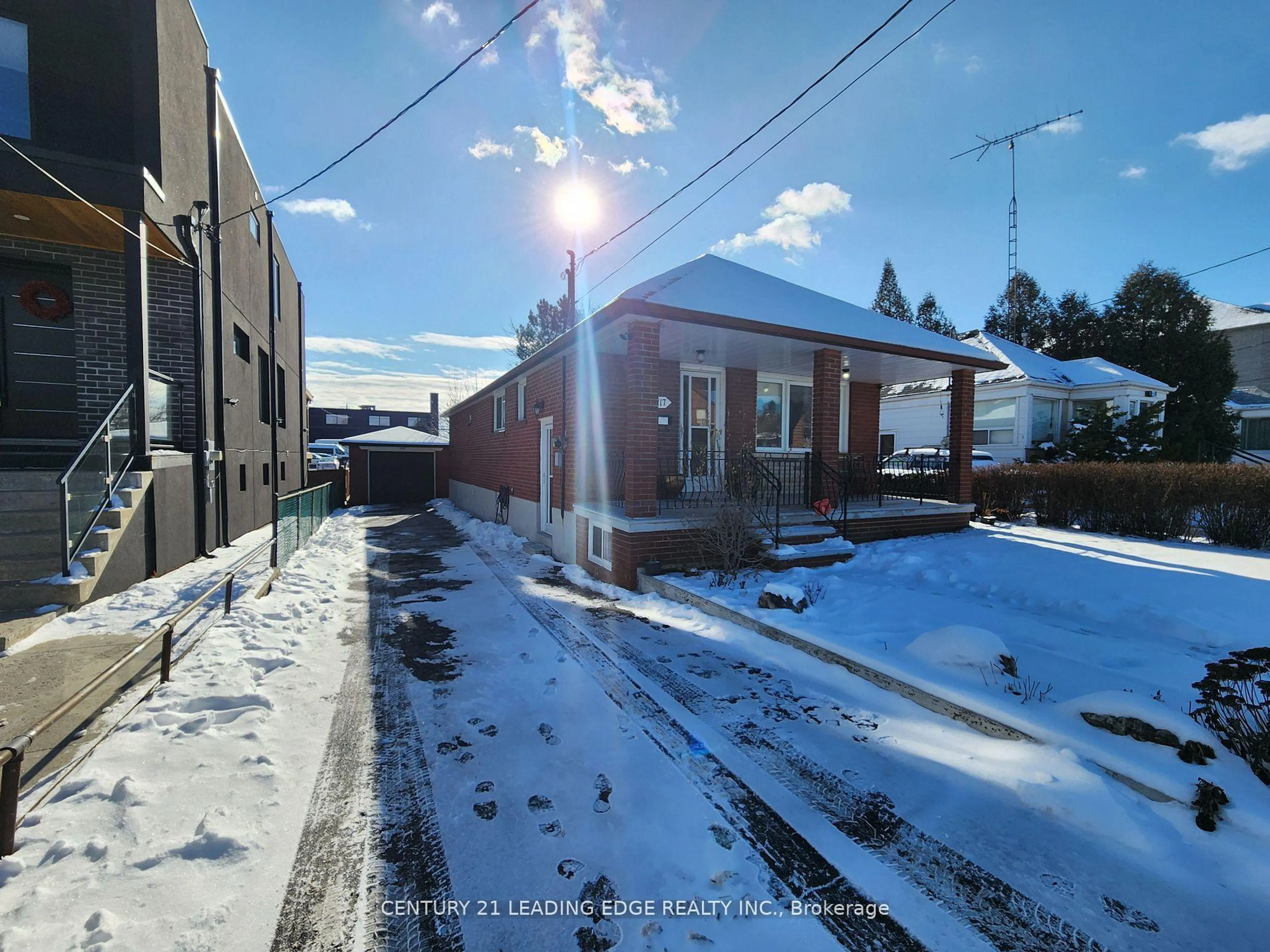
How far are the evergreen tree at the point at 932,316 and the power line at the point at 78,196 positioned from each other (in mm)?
40770

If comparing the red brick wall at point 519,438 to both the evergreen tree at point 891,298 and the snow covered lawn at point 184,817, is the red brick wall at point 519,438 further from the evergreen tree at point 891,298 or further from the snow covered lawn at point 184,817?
the evergreen tree at point 891,298

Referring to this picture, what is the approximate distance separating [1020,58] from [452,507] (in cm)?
1898

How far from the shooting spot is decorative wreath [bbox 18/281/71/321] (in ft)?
22.7

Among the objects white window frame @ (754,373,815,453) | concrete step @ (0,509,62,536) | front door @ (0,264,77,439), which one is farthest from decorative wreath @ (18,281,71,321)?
white window frame @ (754,373,815,453)

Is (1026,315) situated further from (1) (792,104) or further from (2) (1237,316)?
(1) (792,104)

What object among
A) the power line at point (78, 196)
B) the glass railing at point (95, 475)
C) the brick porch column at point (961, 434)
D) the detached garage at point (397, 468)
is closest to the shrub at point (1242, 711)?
the brick porch column at point (961, 434)

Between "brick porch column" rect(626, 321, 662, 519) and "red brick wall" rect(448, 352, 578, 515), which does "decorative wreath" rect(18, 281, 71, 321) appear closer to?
"red brick wall" rect(448, 352, 578, 515)

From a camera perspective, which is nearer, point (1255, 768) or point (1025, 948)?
point (1025, 948)

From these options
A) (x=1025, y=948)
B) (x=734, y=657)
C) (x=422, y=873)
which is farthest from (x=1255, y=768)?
(x=422, y=873)

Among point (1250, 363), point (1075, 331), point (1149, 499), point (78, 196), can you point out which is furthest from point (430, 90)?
point (1250, 363)

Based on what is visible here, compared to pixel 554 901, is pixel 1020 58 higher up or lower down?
higher up

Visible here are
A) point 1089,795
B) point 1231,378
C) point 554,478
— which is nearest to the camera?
point 1089,795

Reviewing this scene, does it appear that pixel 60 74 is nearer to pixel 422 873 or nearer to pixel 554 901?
pixel 422 873

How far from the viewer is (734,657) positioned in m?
4.58
